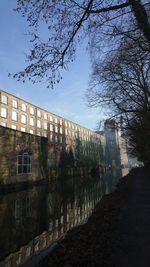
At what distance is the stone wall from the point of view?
25500 millimetres

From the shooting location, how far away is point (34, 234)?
909cm

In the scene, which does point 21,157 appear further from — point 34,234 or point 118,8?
point 118,8

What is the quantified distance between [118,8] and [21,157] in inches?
971

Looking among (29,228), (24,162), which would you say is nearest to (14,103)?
(24,162)

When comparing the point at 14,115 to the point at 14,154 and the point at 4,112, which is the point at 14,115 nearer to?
the point at 4,112

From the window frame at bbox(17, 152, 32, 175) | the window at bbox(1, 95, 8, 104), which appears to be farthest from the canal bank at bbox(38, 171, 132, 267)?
the window at bbox(1, 95, 8, 104)

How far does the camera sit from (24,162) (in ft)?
96.9

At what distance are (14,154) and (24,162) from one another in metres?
2.25

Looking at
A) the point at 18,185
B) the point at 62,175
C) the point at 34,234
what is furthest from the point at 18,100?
the point at 34,234

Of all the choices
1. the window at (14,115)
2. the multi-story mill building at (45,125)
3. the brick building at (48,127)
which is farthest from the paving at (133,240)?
the window at (14,115)

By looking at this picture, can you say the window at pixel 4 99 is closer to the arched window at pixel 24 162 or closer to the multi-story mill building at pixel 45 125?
the multi-story mill building at pixel 45 125

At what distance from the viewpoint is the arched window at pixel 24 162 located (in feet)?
93.5

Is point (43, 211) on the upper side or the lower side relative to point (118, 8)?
lower

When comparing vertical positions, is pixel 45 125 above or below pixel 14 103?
below
